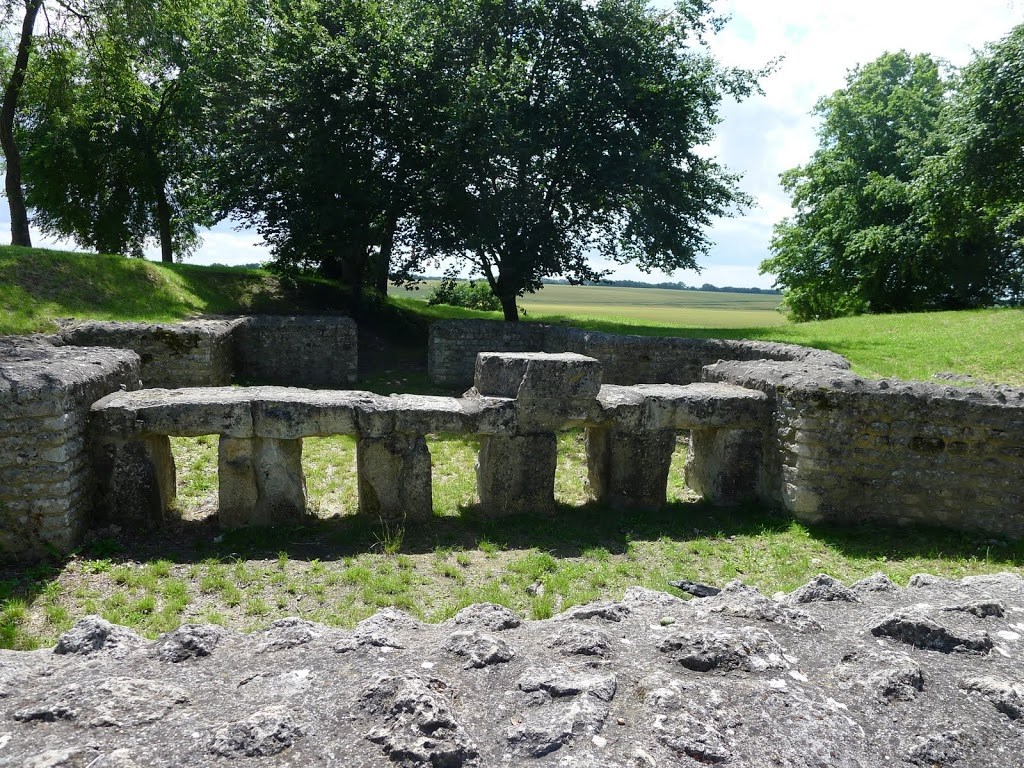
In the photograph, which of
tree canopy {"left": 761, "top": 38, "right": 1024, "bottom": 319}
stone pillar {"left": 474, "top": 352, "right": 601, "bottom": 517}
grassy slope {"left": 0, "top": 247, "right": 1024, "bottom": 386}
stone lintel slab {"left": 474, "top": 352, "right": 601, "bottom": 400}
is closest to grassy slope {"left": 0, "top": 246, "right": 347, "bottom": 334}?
grassy slope {"left": 0, "top": 247, "right": 1024, "bottom": 386}

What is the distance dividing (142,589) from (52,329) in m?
8.87

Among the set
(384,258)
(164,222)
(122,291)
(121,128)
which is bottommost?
(122,291)

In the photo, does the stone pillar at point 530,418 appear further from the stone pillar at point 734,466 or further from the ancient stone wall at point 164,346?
the ancient stone wall at point 164,346

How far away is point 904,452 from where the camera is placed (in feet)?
24.1

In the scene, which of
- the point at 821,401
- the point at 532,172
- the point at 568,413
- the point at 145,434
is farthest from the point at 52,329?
the point at 821,401

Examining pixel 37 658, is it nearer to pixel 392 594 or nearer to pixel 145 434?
pixel 392 594

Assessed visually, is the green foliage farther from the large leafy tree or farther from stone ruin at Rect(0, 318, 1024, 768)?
stone ruin at Rect(0, 318, 1024, 768)

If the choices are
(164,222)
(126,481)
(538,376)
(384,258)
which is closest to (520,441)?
(538,376)

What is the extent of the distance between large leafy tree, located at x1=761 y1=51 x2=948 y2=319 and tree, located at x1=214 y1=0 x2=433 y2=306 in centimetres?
1744

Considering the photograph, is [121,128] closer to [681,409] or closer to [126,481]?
[126,481]

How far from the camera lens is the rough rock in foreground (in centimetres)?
214

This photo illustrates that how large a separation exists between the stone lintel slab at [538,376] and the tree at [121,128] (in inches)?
550

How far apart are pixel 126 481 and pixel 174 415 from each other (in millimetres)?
840

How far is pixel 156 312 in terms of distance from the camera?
49.3 ft
